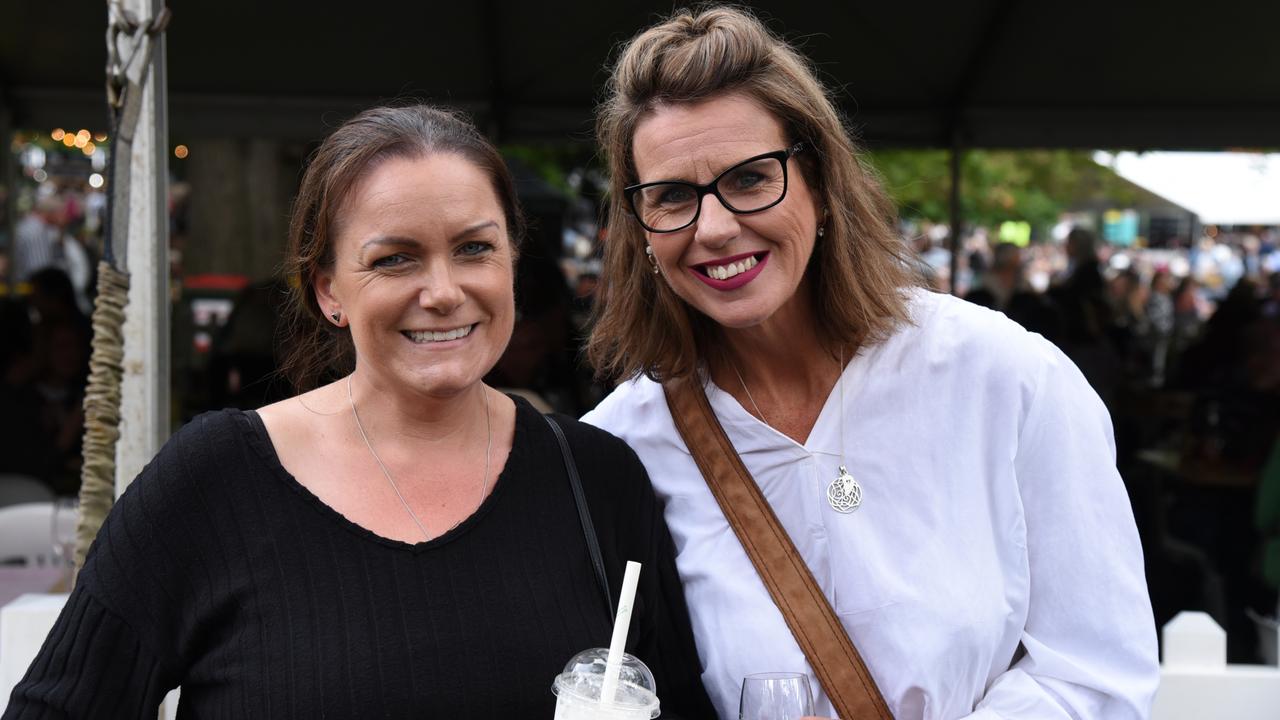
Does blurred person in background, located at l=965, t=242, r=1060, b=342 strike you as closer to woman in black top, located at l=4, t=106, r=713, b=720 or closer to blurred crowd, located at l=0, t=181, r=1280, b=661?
blurred crowd, located at l=0, t=181, r=1280, b=661

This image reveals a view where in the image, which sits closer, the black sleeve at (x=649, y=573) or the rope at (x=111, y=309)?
the black sleeve at (x=649, y=573)

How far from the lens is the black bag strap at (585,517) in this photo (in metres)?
1.96

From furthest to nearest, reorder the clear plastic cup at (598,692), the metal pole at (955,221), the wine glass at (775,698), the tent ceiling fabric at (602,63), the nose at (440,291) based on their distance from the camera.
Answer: the metal pole at (955,221)
the tent ceiling fabric at (602,63)
the nose at (440,291)
the wine glass at (775,698)
the clear plastic cup at (598,692)

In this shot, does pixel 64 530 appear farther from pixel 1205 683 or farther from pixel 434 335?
pixel 1205 683

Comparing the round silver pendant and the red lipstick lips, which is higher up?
the red lipstick lips

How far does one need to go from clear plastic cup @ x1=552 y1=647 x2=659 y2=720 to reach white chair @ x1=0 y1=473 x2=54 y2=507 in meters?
4.98

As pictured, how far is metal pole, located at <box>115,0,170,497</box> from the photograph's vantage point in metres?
2.53

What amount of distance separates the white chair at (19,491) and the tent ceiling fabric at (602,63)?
94.8 inches

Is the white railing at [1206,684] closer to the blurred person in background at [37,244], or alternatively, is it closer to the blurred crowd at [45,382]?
the blurred crowd at [45,382]

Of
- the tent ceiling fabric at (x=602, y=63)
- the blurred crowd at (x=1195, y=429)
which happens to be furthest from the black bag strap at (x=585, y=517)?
the tent ceiling fabric at (x=602, y=63)

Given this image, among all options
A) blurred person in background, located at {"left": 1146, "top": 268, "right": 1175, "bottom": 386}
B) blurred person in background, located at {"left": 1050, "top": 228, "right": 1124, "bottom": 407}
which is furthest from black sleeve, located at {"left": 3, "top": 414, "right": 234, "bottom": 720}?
blurred person in background, located at {"left": 1146, "top": 268, "right": 1175, "bottom": 386}

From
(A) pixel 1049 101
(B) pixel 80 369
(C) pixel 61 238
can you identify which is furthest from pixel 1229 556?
(C) pixel 61 238

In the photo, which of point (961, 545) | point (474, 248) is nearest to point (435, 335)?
point (474, 248)

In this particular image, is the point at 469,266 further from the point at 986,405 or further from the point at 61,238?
the point at 61,238
